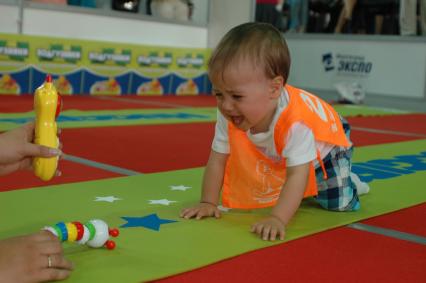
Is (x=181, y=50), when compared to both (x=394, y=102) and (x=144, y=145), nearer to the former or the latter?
(x=394, y=102)

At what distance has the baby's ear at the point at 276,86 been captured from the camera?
3.76 ft

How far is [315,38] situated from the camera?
5527 millimetres

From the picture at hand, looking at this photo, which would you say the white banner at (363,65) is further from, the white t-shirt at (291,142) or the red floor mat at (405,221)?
the white t-shirt at (291,142)

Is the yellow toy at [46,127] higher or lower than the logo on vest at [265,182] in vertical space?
higher

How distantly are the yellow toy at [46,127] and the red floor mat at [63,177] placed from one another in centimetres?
56

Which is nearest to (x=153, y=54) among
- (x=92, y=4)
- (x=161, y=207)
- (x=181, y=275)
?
(x=92, y=4)

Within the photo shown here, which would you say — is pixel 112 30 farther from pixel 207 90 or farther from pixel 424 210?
pixel 424 210

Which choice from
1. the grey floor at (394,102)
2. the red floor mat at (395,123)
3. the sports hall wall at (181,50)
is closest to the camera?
the red floor mat at (395,123)

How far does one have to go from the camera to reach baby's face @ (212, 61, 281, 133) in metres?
1.11

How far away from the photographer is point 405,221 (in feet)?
4.15

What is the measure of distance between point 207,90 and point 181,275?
4.48 m

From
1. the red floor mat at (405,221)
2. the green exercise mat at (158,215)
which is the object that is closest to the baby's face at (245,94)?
the green exercise mat at (158,215)

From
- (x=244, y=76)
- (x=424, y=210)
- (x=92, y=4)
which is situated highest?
(x=92, y=4)

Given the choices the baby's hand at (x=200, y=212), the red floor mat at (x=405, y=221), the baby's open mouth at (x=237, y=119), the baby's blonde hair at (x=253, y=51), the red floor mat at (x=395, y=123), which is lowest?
the red floor mat at (x=395, y=123)
